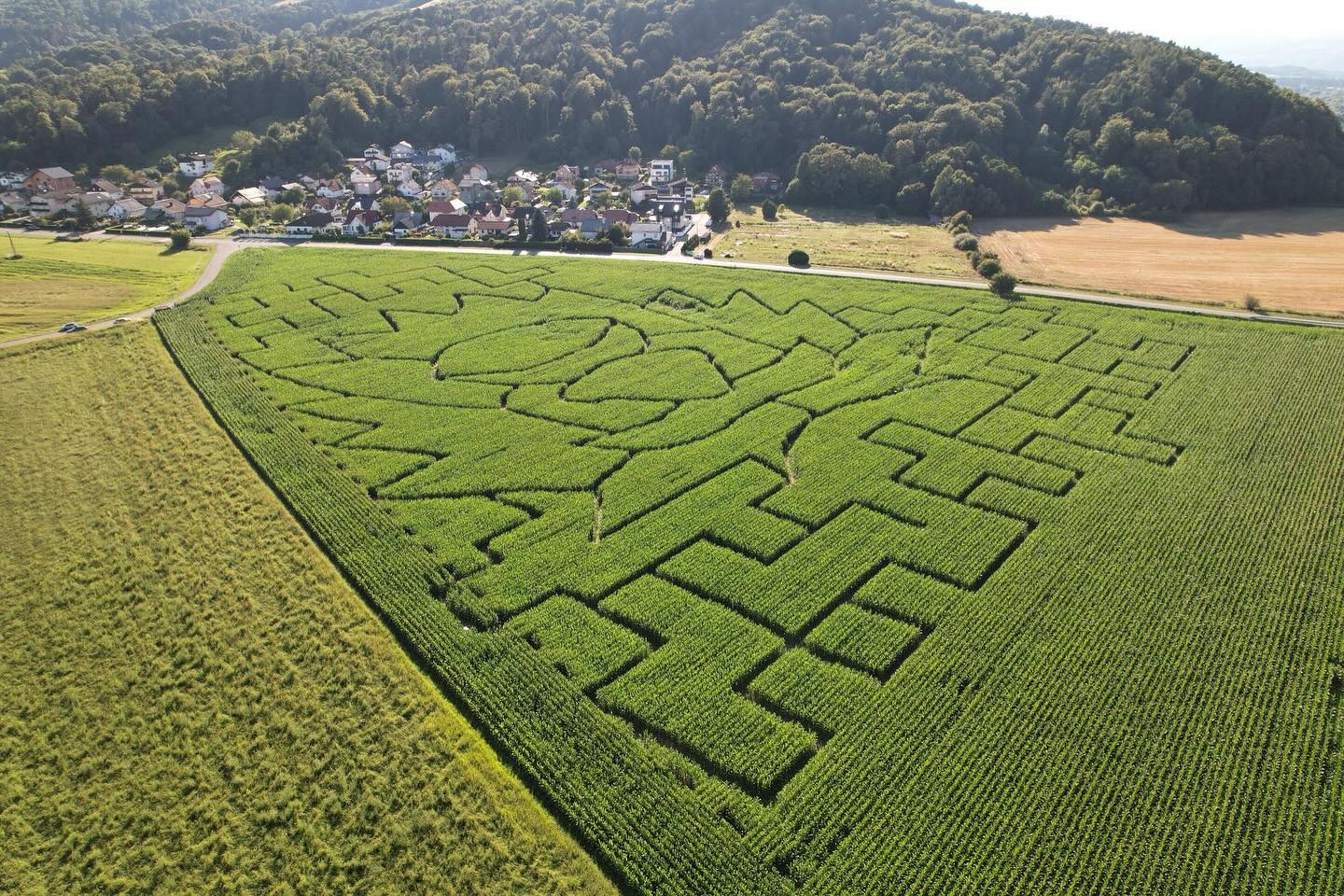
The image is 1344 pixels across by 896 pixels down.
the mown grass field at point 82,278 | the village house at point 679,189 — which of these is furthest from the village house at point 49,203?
the village house at point 679,189

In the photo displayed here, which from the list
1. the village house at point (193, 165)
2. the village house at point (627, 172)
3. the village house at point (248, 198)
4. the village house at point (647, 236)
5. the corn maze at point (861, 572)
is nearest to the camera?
the corn maze at point (861, 572)

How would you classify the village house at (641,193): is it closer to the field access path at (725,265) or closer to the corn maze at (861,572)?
the field access path at (725,265)

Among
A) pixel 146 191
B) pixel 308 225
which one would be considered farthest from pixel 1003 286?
pixel 146 191

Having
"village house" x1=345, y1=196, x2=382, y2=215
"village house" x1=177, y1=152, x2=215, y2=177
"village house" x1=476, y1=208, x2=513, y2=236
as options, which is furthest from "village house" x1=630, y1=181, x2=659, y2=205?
"village house" x1=177, y1=152, x2=215, y2=177

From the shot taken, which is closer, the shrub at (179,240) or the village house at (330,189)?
the shrub at (179,240)

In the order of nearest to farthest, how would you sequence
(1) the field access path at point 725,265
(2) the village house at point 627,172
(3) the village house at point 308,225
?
1. (1) the field access path at point 725,265
2. (3) the village house at point 308,225
3. (2) the village house at point 627,172

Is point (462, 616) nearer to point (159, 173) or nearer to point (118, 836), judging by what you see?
point (118, 836)

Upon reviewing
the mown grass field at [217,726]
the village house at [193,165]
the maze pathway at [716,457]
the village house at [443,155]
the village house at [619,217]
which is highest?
the village house at [443,155]

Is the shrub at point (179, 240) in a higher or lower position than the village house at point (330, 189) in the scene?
lower
